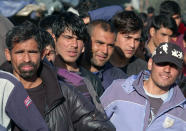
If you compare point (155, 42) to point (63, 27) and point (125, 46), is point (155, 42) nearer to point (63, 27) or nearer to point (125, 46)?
point (125, 46)

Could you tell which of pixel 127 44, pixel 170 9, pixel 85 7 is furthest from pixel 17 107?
pixel 170 9

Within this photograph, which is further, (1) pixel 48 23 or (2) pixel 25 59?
(1) pixel 48 23

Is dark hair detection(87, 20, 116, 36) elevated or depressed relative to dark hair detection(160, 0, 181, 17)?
elevated

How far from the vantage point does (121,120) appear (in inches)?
151

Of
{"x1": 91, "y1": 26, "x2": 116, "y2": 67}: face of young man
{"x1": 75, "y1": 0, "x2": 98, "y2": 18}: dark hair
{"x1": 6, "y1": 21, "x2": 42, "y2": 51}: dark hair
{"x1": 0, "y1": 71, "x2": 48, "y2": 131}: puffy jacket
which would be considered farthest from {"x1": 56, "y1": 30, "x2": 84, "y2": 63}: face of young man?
{"x1": 75, "y1": 0, "x2": 98, "y2": 18}: dark hair

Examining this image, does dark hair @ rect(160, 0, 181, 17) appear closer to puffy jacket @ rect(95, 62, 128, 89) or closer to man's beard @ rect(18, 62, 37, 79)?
puffy jacket @ rect(95, 62, 128, 89)

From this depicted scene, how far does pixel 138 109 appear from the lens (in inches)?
151

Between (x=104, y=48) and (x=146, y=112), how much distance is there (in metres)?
1.14

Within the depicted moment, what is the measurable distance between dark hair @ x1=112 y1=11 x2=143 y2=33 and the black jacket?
2113mm

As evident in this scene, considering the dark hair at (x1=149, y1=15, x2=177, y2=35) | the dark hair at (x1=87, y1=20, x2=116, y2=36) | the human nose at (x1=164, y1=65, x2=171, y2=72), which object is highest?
the dark hair at (x1=87, y1=20, x2=116, y2=36)

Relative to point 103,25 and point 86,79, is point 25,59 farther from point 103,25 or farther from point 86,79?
point 103,25

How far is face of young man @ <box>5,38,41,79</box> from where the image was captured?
3.25 m

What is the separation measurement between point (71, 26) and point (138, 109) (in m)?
1.17

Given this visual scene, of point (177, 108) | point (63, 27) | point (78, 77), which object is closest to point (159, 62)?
point (177, 108)
